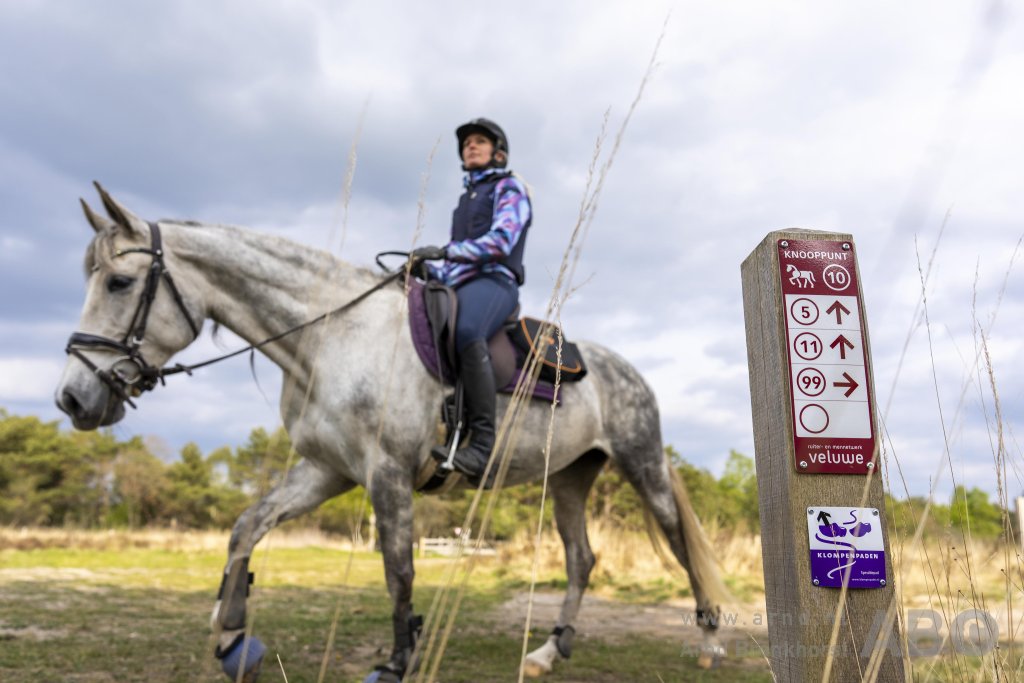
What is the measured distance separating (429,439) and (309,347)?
82 cm

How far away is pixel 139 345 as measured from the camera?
346 cm

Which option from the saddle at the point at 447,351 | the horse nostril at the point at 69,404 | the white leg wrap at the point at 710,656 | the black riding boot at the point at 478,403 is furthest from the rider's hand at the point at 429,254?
the white leg wrap at the point at 710,656

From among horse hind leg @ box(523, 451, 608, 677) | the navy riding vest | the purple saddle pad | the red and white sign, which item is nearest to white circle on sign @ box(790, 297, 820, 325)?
the red and white sign

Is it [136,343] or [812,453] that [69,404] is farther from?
[812,453]

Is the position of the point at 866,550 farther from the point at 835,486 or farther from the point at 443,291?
the point at 443,291

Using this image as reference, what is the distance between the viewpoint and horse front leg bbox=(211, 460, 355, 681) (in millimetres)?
3436

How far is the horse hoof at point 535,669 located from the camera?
4.06 metres

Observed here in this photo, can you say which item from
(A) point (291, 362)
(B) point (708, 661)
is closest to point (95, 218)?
(A) point (291, 362)

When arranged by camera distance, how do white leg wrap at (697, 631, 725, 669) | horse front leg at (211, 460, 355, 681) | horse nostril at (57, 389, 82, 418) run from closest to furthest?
horse nostril at (57, 389, 82, 418)
horse front leg at (211, 460, 355, 681)
white leg wrap at (697, 631, 725, 669)

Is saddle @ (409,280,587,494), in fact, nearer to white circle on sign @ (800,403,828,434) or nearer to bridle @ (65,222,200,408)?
bridle @ (65,222,200,408)

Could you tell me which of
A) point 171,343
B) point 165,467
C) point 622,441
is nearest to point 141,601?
point 171,343

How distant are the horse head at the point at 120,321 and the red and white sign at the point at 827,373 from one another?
9.75 ft

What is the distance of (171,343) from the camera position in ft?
11.7

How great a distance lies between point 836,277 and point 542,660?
319 centimetres
